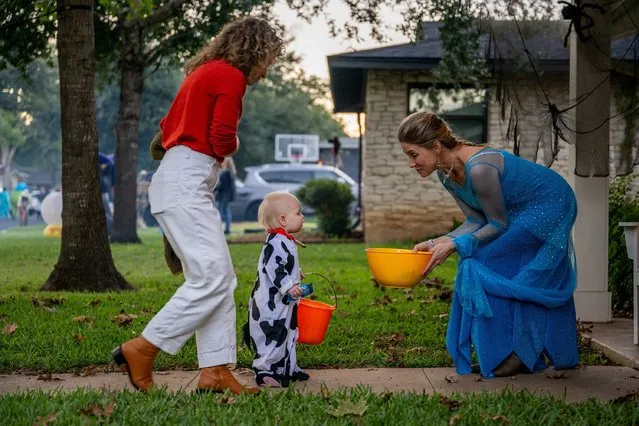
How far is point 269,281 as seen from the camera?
5.22 meters

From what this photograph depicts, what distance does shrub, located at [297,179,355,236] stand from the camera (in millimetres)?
21688

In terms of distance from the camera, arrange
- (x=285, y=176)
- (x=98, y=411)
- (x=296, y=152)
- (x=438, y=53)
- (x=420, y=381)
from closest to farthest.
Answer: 1. (x=98, y=411)
2. (x=420, y=381)
3. (x=438, y=53)
4. (x=285, y=176)
5. (x=296, y=152)

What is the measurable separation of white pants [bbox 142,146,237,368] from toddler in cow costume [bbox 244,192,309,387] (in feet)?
1.61

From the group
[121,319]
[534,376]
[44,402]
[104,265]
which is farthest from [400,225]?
[44,402]

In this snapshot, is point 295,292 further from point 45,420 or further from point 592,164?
point 592,164

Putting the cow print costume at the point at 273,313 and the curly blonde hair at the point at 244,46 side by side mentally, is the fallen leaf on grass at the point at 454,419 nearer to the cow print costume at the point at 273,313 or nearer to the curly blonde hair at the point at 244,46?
the cow print costume at the point at 273,313

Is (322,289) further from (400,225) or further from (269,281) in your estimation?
(400,225)

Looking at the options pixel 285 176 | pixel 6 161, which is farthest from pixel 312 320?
pixel 6 161

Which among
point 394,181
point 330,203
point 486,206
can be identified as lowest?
point 330,203

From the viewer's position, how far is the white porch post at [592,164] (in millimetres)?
7012

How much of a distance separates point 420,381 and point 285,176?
31020 mm

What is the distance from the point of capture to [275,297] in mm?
5234

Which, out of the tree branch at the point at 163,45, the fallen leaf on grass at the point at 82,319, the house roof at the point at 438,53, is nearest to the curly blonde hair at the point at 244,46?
the house roof at the point at 438,53

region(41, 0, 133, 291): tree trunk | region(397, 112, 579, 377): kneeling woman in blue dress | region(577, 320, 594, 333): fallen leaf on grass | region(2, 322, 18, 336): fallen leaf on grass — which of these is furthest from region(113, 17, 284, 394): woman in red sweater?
region(41, 0, 133, 291): tree trunk
